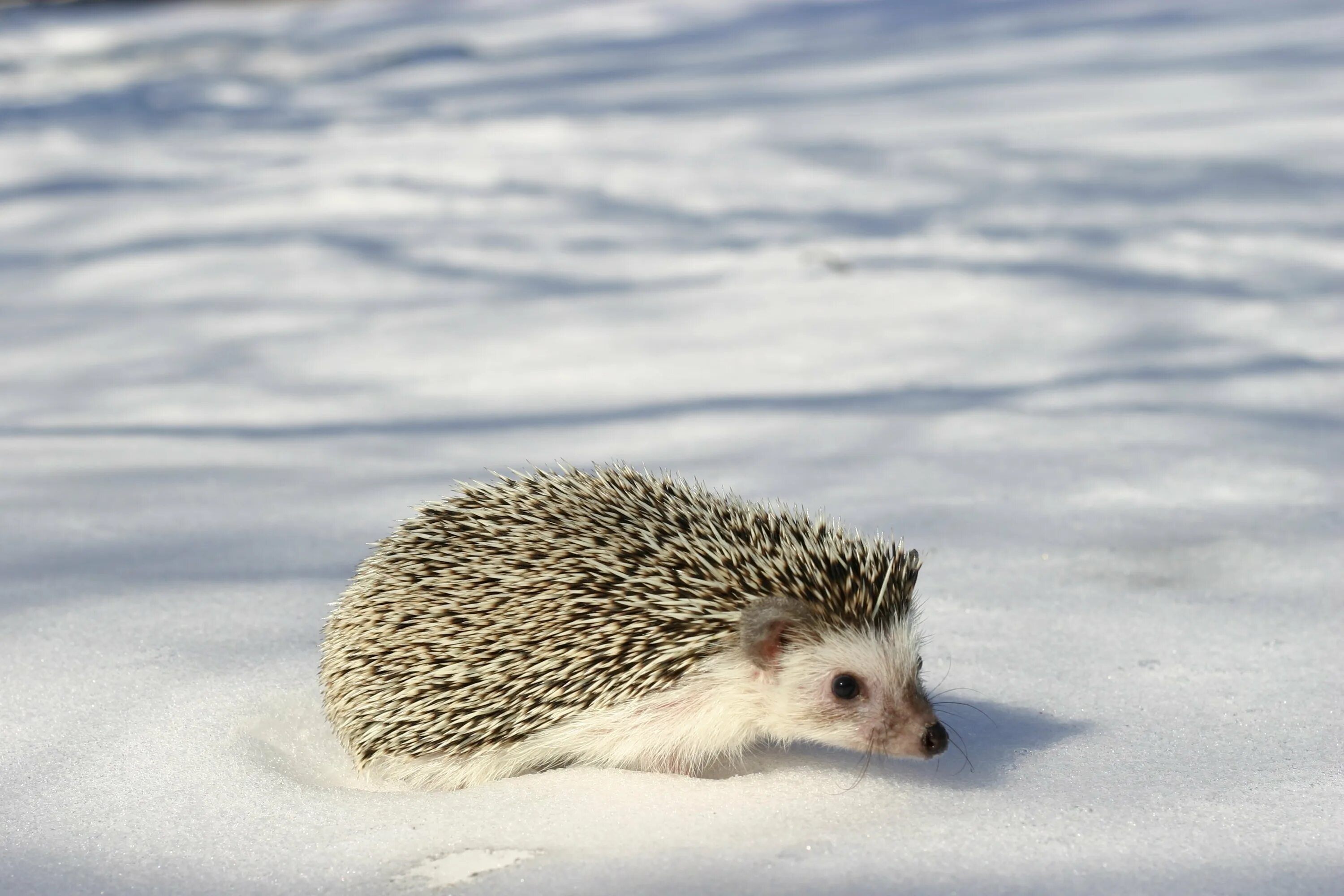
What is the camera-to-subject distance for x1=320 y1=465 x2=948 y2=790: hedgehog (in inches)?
128

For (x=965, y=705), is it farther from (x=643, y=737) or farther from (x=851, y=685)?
(x=643, y=737)

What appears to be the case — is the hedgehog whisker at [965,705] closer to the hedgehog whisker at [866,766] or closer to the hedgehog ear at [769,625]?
the hedgehog whisker at [866,766]

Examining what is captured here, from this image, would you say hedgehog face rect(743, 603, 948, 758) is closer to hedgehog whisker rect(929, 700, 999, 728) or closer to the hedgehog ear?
the hedgehog ear

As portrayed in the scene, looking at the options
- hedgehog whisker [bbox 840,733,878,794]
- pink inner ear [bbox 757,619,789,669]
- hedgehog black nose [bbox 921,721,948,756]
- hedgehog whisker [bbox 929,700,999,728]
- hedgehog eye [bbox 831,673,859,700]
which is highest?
pink inner ear [bbox 757,619,789,669]

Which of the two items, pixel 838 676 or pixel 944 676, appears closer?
pixel 838 676

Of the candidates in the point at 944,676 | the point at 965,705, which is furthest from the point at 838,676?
the point at 944,676

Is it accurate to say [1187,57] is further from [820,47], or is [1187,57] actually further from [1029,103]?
[820,47]

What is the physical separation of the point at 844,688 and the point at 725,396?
361 centimetres

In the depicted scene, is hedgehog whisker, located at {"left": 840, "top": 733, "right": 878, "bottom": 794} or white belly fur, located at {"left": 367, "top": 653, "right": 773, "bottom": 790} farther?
white belly fur, located at {"left": 367, "top": 653, "right": 773, "bottom": 790}

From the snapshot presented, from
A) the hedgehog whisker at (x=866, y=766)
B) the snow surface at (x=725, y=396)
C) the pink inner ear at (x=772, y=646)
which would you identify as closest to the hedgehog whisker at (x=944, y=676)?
the snow surface at (x=725, y=396)

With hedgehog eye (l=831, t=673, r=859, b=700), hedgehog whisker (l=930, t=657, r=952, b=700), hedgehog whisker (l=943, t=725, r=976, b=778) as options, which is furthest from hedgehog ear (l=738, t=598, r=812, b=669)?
hedgehog whisker (l=930, t=657, r=952, b=700)

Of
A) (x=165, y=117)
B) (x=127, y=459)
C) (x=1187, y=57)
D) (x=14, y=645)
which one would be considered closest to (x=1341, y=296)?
(x=1187, y=57)

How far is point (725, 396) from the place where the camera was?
6797mm

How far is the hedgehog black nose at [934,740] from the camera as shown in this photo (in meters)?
3.18
